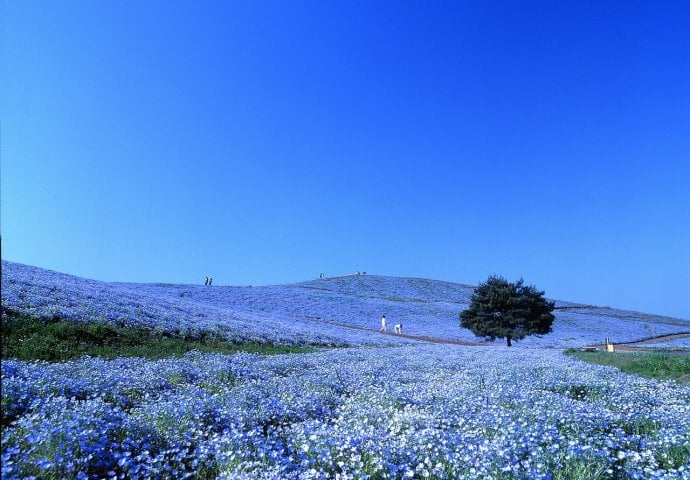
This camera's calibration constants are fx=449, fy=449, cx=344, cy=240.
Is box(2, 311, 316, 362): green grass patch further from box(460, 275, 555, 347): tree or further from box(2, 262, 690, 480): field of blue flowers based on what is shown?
box(460, 275, 555, 347): tree

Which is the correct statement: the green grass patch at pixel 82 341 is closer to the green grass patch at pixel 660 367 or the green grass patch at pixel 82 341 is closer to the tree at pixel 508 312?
the green grass patch at pixel 660 367

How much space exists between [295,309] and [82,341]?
105 feet

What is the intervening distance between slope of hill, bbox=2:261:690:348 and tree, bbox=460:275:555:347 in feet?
11.4

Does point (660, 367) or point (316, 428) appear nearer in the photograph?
point (316, 428)

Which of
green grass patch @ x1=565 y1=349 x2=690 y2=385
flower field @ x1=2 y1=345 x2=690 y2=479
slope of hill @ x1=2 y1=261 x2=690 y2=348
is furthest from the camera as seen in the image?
slope of hill @ x1=2 y1=261 x2=690 y2=348

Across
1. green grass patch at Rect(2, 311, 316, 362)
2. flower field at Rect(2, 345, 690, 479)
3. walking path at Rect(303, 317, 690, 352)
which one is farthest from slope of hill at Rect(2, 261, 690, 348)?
flower field at Rect(2, 345, 690, 479)

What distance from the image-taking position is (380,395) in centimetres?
917

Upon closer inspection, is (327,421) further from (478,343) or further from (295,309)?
(295,309)

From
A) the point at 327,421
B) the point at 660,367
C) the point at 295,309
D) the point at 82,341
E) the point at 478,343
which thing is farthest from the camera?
the point at 295,309

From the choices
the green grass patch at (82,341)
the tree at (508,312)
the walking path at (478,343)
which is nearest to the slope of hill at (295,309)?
the green grass patch at (82,341)

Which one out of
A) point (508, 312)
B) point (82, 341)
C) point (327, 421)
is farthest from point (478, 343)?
point (327, 421)

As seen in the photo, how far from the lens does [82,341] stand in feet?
45.8

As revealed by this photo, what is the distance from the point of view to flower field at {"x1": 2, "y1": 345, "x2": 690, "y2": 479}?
553 cm

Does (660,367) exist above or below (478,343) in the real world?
above
